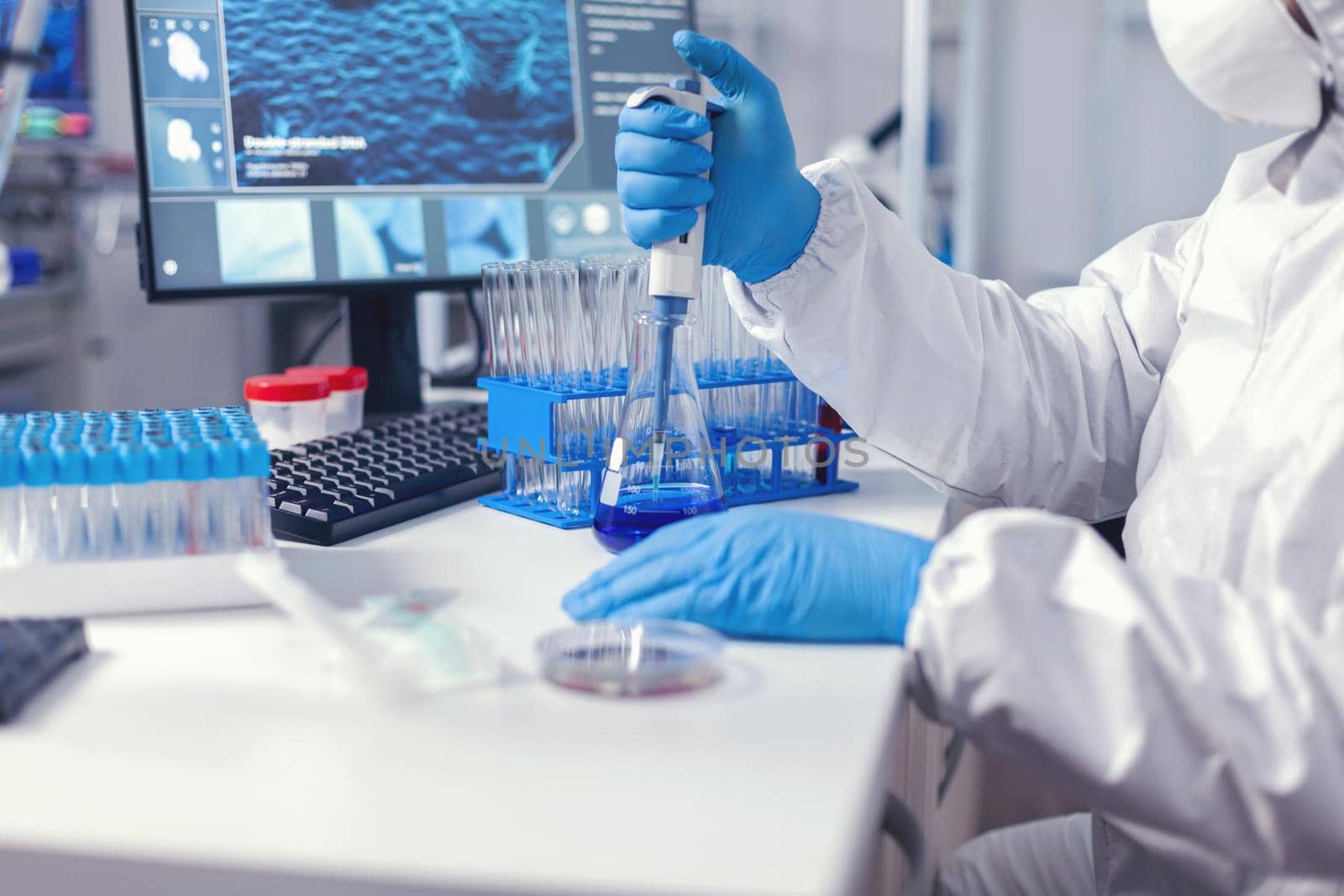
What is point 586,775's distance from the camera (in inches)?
21.6

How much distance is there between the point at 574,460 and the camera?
40.7 inches

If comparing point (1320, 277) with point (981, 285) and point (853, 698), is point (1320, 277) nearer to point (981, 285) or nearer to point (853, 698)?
point (981, 285)

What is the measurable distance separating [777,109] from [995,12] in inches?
116

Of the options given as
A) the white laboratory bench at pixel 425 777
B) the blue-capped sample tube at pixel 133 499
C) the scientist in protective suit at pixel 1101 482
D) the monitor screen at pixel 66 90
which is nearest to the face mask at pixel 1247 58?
the scientist in protective suit at pixel 1101 482

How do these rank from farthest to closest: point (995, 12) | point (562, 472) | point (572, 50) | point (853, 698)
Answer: point (995, 12)
point (572, 50)
point (562, 472)
point (853, 698)

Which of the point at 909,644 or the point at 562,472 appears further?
the point at 562,472

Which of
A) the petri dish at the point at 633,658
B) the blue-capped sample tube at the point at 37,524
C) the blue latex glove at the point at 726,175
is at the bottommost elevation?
the petri dish at the point at 633,658

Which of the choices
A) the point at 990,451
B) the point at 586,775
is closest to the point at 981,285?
the point at 990,451

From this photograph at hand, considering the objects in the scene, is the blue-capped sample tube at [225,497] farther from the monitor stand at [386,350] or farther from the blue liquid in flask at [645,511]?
the monitor stand at [386,350]

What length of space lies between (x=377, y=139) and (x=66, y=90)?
9.58ft

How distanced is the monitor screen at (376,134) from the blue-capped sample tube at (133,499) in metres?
0.61

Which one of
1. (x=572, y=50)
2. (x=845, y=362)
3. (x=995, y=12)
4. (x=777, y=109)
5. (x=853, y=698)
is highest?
(x=995, y=12)

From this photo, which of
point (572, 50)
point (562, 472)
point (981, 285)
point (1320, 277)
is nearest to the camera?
point (1320, 277)

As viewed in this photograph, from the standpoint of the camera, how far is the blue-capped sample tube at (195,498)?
0.75 meters
